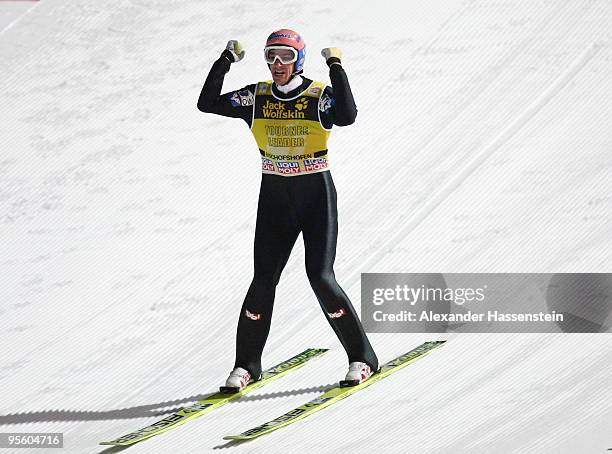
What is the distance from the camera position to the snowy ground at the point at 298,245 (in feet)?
25.7

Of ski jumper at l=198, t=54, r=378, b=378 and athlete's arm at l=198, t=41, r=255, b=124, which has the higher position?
athlete's arm at l=198, t=41, r=255, b=124

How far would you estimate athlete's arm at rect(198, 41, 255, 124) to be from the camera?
7957 mm

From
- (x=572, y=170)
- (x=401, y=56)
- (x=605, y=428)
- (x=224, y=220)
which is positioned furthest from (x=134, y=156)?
(x=605, y=428)

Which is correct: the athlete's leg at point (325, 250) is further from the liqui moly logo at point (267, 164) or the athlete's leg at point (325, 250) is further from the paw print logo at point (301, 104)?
the paw print logo at point (301, 104)

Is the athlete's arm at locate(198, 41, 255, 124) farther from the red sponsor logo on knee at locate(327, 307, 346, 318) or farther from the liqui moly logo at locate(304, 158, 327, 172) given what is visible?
the red sponsor logo on knee at locate(327, 307, 346, 318)

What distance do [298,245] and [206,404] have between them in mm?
2661

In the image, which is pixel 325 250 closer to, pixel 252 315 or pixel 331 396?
pixel 252 315

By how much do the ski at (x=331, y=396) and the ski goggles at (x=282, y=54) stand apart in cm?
174

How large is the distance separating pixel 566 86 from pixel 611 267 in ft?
9.10

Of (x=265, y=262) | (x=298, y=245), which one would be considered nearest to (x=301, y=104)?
(x=265, y=262)

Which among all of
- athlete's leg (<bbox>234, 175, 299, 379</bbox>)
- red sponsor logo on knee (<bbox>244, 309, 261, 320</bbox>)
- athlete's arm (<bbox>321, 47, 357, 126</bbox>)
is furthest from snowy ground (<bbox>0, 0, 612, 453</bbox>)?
athlete's arm (<bbox>321, 47, 357, 126</bbox>)

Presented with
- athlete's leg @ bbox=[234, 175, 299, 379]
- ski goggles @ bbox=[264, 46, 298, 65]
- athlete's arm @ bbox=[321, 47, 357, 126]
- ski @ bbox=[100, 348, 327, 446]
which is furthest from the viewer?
athlete's leg @ bbox=[234, 175, 299, 379]

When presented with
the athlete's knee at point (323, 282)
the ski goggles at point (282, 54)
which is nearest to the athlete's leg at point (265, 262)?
the athlete's knee at point (323, 282)

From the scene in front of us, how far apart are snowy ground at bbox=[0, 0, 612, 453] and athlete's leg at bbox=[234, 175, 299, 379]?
249 millimetres
